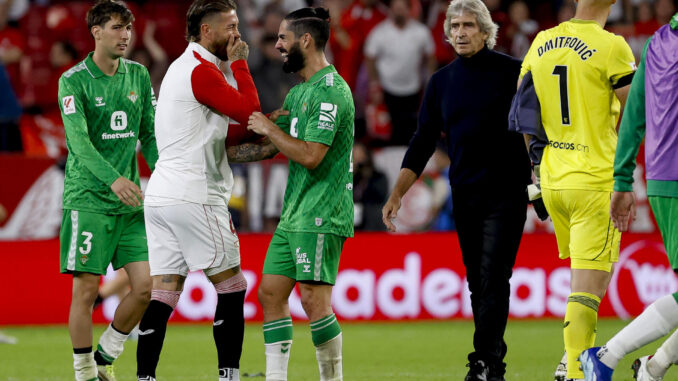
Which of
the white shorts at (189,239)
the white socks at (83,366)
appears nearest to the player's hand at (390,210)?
the white shorts at (189,239)

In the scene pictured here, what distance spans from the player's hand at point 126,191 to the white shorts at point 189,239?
0.71 feet

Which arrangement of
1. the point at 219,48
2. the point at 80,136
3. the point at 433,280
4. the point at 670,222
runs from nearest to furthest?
1. the point at 670,222
2. the point at 219,48
3. the point at 80,136
4. the point at 433,280

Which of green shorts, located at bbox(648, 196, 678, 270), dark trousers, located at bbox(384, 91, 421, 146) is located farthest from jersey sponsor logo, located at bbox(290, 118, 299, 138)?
dark trousers, located at bbox(384, 91, 421, 146)

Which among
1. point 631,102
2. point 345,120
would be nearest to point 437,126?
point 345,120

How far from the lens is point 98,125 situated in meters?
7.01

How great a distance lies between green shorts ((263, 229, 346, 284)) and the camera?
6.09 metres

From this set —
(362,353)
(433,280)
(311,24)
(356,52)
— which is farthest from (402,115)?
(311,24)

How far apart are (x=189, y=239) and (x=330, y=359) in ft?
3.71

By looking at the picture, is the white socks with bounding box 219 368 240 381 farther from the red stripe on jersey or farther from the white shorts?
the red stripe on jersey

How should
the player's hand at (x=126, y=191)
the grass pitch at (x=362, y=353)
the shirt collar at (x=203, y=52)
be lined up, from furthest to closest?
the grass pitch at (x=362, y=353), the player's hand at (x=126, y=191), the shirt collar at (x=203, y=52)

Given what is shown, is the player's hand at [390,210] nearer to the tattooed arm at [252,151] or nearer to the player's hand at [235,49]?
the tattooed arm at [252,151]

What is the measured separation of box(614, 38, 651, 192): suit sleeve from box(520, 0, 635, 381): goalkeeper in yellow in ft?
2.02

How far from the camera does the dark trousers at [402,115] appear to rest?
14.0m

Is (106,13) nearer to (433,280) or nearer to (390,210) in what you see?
(390,210)
